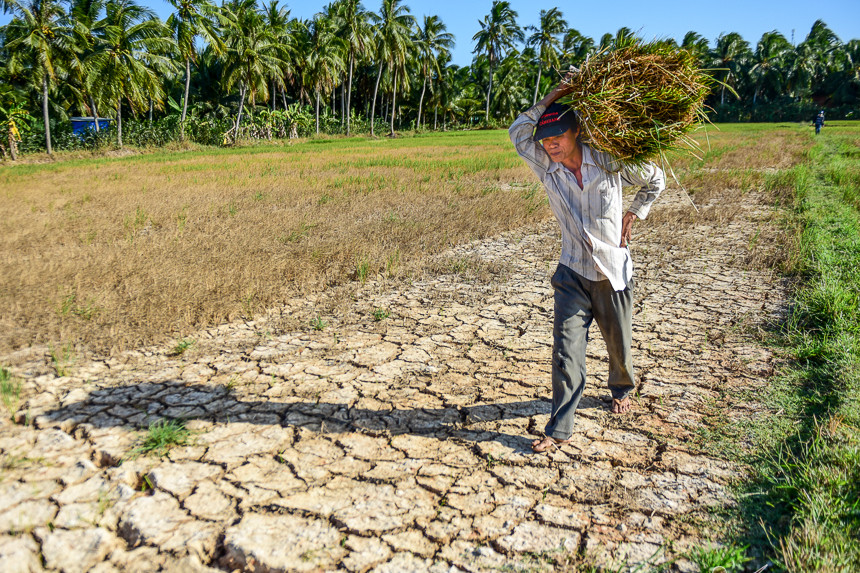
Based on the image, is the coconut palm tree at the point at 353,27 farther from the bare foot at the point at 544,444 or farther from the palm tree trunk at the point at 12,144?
the bare foot at the point at 544,444

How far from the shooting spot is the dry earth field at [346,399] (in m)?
2.11

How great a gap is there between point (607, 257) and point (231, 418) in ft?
6.58

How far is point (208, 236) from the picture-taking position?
6.50 metres

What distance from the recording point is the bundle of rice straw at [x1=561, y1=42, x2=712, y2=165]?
2542 millimetres

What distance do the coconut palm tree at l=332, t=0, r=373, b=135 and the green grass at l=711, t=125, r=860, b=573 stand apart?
32247mm

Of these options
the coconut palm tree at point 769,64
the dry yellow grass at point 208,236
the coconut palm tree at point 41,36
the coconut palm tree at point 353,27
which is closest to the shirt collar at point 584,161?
the dry yellow grass at point 208,236

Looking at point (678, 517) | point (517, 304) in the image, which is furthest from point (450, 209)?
point (678, 517)

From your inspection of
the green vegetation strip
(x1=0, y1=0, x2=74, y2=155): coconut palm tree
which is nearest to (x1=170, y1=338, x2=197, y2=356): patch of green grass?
the green vegetation strip

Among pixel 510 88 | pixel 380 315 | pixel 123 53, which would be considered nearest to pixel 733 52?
pixel 510 88

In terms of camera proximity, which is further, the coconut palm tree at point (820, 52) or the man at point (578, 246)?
the coconut palm tree at point (820, 52)

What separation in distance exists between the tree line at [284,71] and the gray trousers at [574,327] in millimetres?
1108

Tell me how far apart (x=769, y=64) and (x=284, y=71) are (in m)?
46.4

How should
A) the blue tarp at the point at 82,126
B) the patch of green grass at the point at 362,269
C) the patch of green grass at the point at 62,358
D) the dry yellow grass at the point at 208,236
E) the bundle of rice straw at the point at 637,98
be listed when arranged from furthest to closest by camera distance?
the blue tarp at the point at 82,126 < the patch of green grass at the point at 362,269 < the dry yellow grass at the point at 208,236 < the patch of green grass at the point at 62,358 < the bundle of rice straw at the point at 637,98

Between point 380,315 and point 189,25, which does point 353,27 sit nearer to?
point 189,25
